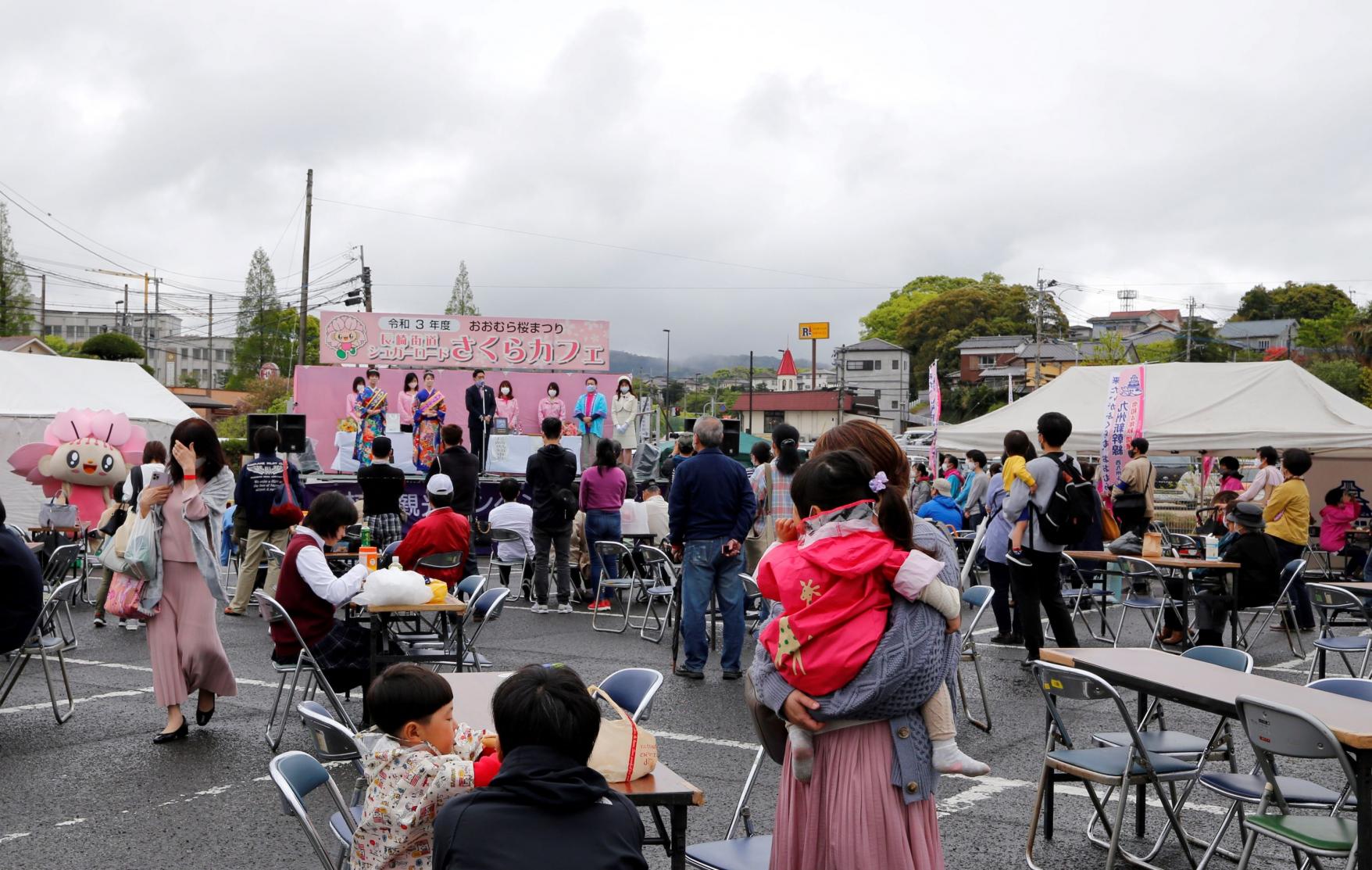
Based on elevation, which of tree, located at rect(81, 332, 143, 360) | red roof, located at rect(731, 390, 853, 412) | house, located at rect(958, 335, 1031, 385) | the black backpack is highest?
house, located at rect(958, 335, 1031, 385)

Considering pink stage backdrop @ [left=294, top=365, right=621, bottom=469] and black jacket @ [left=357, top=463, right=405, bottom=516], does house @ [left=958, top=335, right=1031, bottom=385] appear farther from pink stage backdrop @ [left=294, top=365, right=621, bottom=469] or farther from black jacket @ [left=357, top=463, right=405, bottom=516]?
black jacket @ [left=357, top=463, right=405, bottom=516]

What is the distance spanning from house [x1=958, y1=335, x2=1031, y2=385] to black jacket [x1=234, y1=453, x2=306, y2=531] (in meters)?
68.8

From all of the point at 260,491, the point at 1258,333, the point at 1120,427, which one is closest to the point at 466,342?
the point at 260,491

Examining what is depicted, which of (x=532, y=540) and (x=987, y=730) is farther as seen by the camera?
(x=532, y=540)

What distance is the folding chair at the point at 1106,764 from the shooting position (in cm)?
395

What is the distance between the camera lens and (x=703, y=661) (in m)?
7.96

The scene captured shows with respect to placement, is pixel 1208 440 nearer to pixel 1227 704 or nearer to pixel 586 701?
pixel 1227 704

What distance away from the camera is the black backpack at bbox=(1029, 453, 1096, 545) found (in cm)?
758

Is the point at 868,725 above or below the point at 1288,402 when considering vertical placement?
below

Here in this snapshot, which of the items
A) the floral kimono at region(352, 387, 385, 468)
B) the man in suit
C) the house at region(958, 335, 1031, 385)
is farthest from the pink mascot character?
the house at region(958, 335, 1031, 385)

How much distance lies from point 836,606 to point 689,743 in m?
3.64

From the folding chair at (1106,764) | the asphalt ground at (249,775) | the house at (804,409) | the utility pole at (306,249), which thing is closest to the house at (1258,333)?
the house at (804,409)

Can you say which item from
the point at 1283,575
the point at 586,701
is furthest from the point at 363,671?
the point at 1283,575

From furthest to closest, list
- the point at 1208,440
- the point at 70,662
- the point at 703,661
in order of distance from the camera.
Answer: the point at 1208,440 < the point at 70,662 < the point at 703,661
